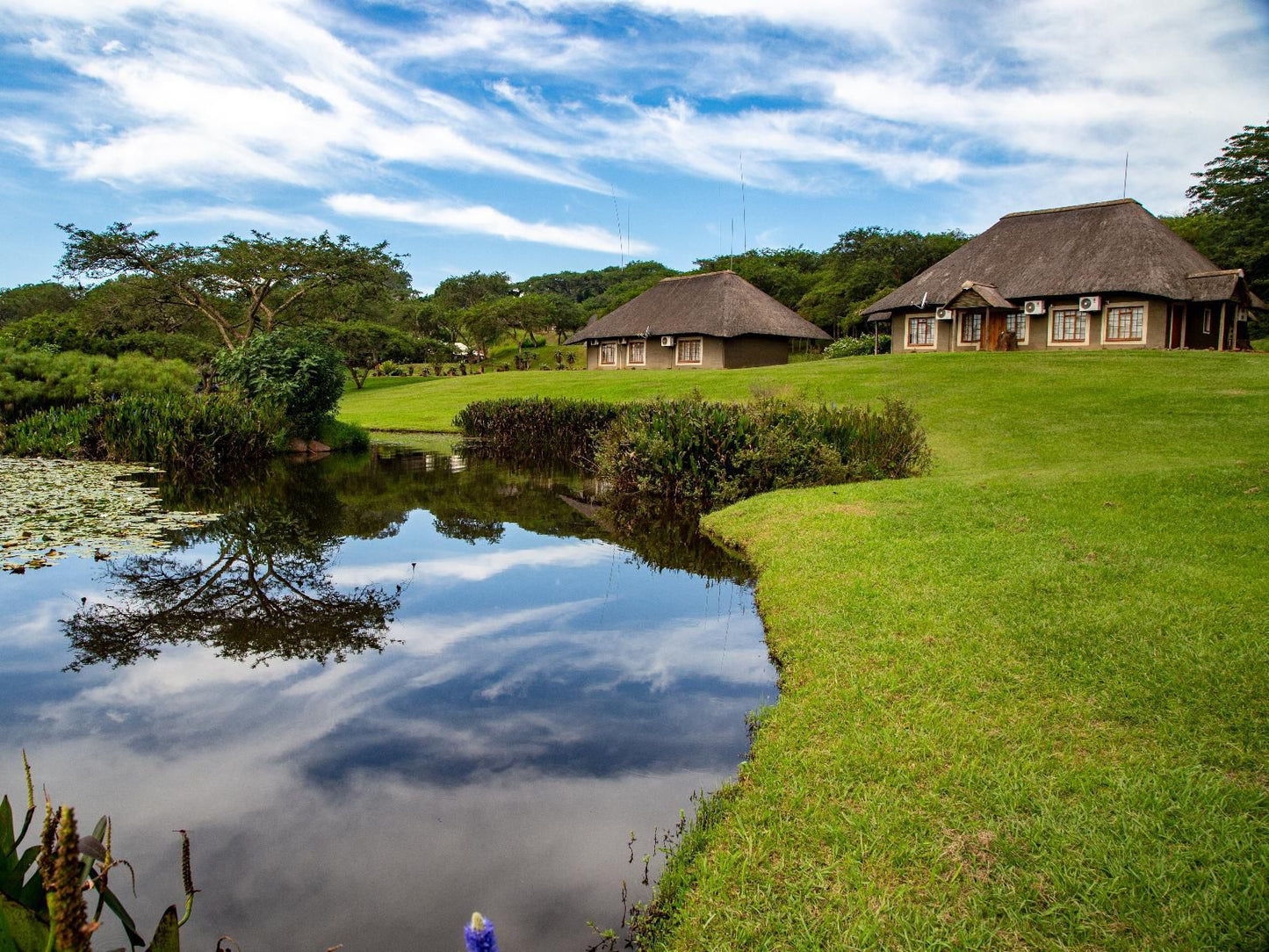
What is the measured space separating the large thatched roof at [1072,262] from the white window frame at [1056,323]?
32.4 inches

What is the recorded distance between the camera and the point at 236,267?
41.0m

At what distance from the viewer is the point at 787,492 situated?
39.1 feet

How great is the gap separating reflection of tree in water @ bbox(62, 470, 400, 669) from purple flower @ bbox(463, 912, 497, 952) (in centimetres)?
558

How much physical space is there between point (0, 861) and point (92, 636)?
558 cm

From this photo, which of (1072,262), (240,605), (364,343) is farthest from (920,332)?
(240,605)

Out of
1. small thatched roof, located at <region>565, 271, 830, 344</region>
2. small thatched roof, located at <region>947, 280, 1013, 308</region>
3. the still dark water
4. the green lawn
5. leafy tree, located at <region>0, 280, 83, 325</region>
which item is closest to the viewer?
the green lawn

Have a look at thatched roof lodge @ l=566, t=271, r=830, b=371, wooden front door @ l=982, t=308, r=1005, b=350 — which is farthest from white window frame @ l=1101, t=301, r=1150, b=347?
thatched roof lodge @ l=566, t=271, r=830, b=371

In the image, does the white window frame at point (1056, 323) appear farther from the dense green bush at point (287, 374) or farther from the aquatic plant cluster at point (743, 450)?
the dense green bush at point (287, 374)

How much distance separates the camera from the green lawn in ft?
10.0

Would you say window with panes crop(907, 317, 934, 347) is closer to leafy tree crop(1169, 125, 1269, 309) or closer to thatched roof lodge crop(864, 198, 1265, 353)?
thatched roof lodge crop(864, 198, 1265, 353)

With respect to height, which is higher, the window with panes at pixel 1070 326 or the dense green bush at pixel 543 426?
the window with panes at pixel 1070 326

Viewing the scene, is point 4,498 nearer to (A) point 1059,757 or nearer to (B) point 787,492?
(B) point 787,492

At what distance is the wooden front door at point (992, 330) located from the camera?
1341 inches

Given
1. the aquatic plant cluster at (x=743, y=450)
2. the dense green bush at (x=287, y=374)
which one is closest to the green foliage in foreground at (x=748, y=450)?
the aquatic plant cluster at (x=743, y=450)
